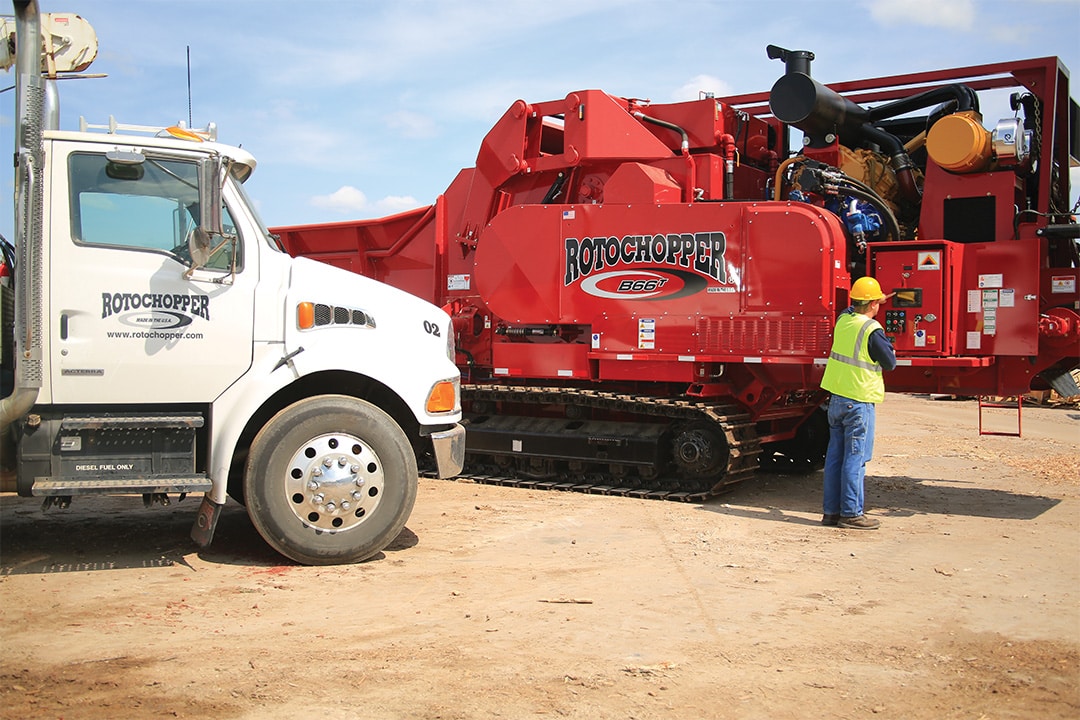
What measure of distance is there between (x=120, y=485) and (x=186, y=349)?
900mm

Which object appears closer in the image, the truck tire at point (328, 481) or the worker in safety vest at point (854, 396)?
the truck tire at point (328, 481)

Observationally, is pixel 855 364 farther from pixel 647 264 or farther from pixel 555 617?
pixel 555 617

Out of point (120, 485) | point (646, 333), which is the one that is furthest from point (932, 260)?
point (120, 485)

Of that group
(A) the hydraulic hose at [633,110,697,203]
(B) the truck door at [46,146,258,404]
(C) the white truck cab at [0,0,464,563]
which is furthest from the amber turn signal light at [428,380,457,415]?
(A) the hydraulic hose at [633,110,697,203]

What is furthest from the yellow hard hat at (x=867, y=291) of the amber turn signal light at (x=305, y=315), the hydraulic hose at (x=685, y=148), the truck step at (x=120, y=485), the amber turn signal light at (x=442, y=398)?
the truck step at (x=120, y=485)

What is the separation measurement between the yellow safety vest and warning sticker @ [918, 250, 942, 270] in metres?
1.00

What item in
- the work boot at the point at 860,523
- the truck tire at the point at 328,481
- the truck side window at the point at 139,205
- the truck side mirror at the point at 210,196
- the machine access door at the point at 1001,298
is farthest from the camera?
the machine access door at the point at 1001,298

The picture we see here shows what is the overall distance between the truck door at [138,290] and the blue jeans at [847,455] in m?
4.70

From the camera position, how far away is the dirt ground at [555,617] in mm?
4285

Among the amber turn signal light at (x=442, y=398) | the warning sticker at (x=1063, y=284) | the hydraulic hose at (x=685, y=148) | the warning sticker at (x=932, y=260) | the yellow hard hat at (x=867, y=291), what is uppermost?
the hydraulic hose at (x=685, y=148)

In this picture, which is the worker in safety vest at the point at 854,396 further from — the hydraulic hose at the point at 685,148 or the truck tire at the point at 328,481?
the truck tire at the point at 328,481

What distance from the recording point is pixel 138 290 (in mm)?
6234

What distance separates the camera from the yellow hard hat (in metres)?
8.36

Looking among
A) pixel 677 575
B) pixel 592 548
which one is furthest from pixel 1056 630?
pixel 592 548
